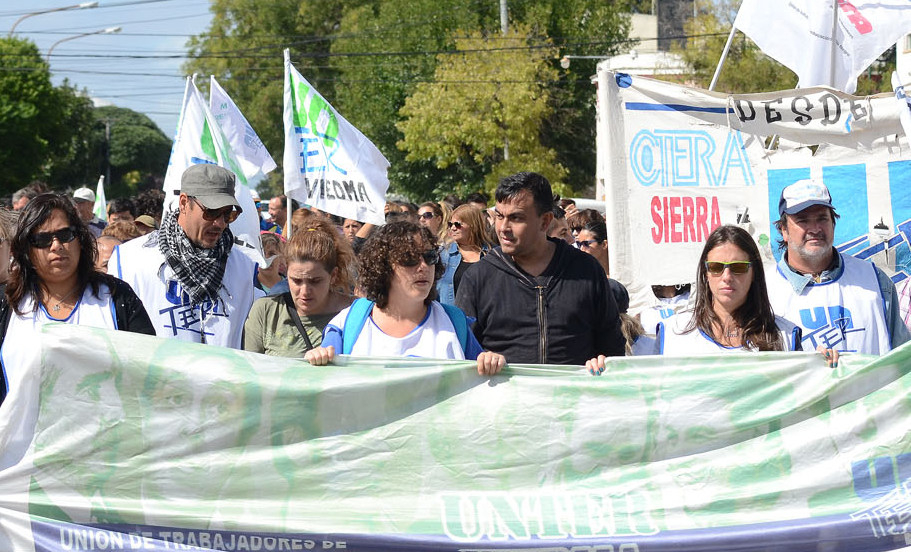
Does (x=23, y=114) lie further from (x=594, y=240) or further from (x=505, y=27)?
(x=594, y=240)

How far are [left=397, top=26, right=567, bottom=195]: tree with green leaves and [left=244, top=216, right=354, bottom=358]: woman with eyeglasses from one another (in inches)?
990

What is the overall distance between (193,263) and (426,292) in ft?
3.73

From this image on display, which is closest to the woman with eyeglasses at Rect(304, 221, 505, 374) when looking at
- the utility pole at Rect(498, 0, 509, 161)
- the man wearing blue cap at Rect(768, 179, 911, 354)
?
the man wearing blue cap at Rect(768, 179, 911, 354)

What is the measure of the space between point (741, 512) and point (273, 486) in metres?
1.64

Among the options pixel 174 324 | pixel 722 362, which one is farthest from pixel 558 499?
pixel 174 324

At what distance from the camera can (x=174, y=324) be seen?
4543 millimetres

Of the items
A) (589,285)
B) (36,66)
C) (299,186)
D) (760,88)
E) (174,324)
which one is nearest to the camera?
(589,285)

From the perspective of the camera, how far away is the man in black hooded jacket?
420 centimetres

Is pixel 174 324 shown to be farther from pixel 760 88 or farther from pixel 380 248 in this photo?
pixel 760 88

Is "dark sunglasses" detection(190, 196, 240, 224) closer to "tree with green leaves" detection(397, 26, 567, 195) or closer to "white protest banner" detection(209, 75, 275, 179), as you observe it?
"white protest banner" detection(209, 75, 275, 179)

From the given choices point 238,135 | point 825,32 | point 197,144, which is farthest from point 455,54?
point 825,32

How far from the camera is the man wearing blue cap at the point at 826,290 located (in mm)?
4301

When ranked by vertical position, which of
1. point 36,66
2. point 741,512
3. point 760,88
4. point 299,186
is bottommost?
point 741,512

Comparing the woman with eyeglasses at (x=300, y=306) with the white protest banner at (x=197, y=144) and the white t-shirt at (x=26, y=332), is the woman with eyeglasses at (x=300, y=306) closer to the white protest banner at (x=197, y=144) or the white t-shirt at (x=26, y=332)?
the white t-shirt at (x=26, y=332)
